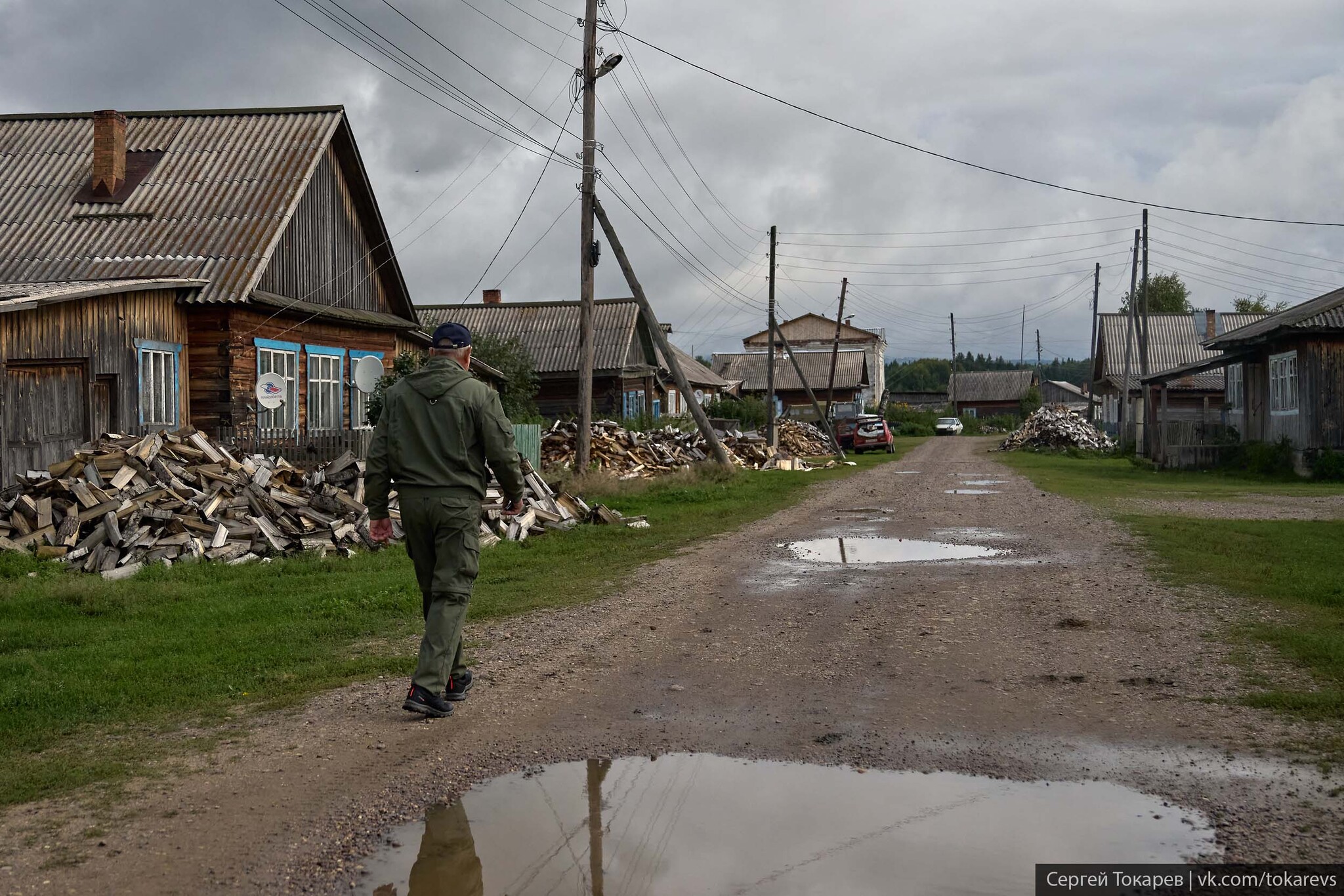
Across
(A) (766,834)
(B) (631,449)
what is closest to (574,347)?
(B) (631,449)

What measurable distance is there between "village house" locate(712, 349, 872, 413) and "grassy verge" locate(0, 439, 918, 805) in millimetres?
64854

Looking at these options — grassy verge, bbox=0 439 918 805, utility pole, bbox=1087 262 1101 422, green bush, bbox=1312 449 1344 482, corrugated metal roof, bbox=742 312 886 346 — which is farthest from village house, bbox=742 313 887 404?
grassy verge, bbox=0 439 918 805

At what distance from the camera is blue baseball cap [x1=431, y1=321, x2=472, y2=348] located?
6.18 metres

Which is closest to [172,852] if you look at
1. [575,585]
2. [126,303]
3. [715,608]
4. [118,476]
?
[715,608]

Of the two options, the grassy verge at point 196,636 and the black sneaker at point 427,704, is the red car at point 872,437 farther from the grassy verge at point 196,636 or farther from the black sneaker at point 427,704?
the black sneaker at point 427,704

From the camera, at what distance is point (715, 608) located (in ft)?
29.8

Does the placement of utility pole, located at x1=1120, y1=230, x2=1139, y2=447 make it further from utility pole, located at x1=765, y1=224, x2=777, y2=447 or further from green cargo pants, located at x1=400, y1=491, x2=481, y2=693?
green cargo pants, located at x1=400, y1=491, x2=481, y2=693

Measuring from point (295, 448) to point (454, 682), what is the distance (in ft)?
45.1

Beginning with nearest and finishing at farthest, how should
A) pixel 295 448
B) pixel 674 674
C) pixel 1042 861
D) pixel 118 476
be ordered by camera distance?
1. pixel 1042 861
2. pixel 674 674
3. pixel 118 476
4. pixel 295 448

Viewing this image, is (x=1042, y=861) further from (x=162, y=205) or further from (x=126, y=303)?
(x=162, y=205)

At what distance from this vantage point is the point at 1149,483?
24469 mm

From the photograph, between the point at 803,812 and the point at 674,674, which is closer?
the point at 803,812

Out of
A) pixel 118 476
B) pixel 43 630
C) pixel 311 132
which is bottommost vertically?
pixel 43 630

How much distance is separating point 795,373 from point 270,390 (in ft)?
202
